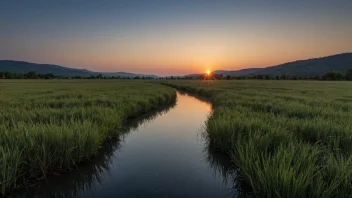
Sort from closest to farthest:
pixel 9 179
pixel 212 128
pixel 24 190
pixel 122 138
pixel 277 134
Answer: pixel 9 179
pixel 24 190
pixel 277 134
pixel 212 128
pixel 122 138

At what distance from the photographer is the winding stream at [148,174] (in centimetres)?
418

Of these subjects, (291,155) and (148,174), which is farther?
(148,174)

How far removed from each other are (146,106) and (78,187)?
33.2 ft

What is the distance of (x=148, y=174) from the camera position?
5012mm

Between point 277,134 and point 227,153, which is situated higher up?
point 277,134

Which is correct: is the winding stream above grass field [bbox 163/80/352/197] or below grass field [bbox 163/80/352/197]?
below

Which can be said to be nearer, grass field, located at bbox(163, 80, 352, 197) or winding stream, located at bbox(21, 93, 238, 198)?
grass field, located at bbox(163, 80, 352, 197)

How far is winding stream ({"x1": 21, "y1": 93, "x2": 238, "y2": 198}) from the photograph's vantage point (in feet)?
13.7

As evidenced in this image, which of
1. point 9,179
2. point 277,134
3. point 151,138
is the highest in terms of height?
point 277,134

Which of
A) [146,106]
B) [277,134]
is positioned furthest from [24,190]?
[146,106]

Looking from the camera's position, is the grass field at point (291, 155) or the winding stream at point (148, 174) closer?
the grass field at point (291, 155)

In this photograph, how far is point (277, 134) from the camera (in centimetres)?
528

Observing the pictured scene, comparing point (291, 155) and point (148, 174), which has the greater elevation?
point (291, 155)

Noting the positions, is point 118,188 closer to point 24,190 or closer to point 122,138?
point 24,190
